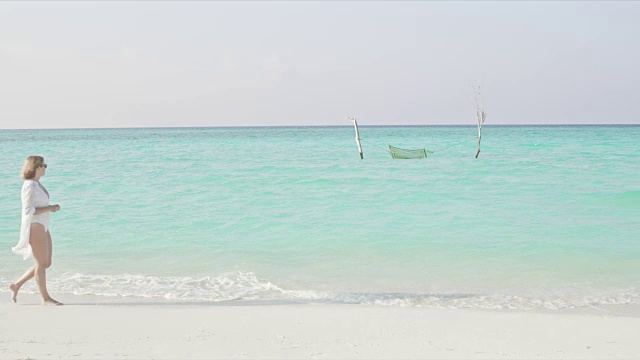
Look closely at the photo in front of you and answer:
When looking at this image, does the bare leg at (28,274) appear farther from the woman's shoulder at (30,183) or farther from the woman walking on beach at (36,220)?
the woman's shoulder at (30,183)

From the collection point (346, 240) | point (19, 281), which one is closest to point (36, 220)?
point (19, 281)

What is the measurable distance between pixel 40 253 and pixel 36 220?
0.32 meters

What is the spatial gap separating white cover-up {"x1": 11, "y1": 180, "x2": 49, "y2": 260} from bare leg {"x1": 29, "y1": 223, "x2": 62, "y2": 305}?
41mm

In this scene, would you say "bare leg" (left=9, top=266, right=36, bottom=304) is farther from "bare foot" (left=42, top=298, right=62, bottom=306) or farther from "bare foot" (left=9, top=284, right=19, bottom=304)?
"bare foot" (left=42, top=298, right=62, bottom=306)

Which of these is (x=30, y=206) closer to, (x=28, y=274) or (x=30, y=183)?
(x=30, y=183)

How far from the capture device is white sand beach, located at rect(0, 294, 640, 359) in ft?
15.0

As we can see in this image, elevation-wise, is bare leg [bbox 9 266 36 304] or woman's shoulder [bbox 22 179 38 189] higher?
woman's shoulder [bbox 22 179 38 189]

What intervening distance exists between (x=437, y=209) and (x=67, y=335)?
9.27 metres

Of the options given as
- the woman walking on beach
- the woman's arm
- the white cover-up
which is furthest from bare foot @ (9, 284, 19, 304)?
the woman's arm

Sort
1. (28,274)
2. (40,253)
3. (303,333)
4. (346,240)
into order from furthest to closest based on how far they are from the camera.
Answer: (346,240) < (28,274) < (40,253) < (303,333)

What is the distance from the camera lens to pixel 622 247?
9391 millimetres

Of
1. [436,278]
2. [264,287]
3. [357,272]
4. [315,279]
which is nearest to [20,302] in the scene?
[264,287]

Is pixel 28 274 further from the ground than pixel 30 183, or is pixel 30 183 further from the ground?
pixel 30 183

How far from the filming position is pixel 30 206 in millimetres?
5785
